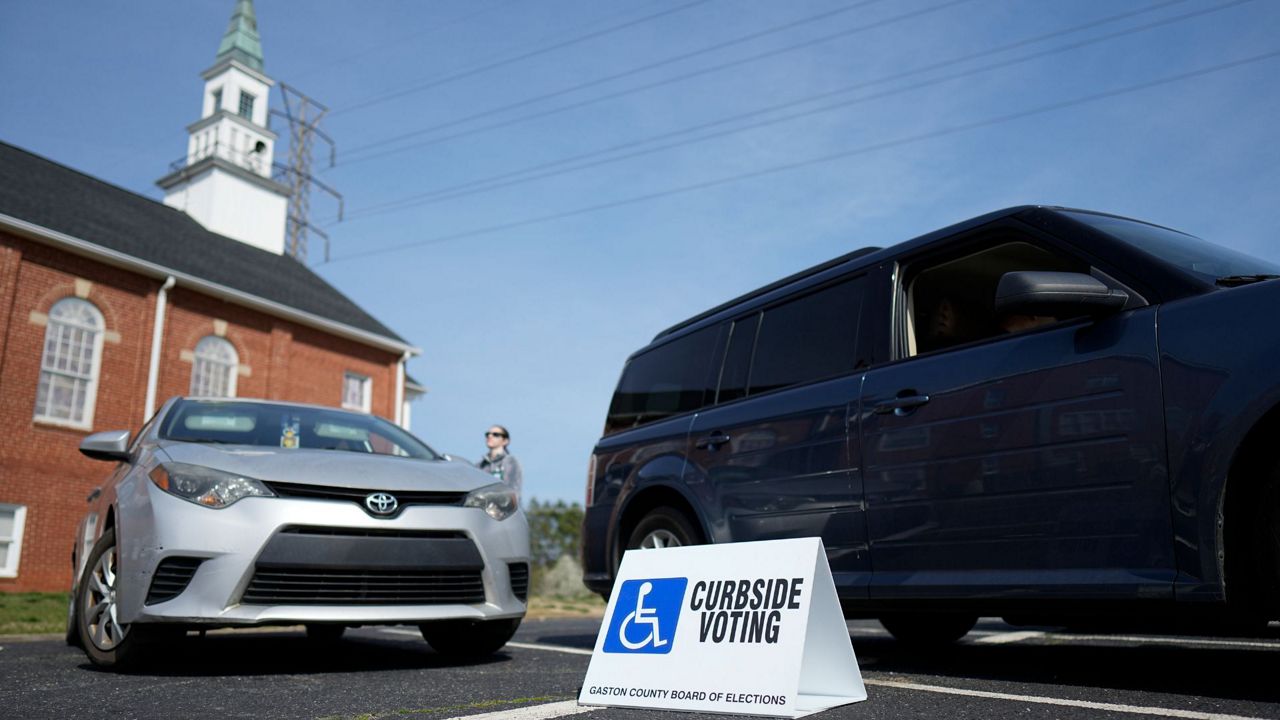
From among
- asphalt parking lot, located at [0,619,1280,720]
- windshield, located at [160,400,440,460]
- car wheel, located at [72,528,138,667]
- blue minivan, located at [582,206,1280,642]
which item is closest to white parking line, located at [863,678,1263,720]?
asphalt parking lot, located at [0,619,1280,720]

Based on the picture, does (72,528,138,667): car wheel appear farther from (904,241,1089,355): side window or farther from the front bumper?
(904,241,1089,355): side window

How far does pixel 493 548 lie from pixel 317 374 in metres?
21.0

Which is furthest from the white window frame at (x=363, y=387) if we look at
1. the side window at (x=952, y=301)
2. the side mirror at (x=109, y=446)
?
the side window at (x=952, y=301)

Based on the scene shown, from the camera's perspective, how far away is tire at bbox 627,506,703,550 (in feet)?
17.4

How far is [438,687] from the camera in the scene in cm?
408

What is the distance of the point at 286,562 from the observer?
4406mm

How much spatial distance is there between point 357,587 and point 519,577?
980 mm

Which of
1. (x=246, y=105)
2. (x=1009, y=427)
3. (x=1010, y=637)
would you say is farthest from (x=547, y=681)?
(x=246, y=105)

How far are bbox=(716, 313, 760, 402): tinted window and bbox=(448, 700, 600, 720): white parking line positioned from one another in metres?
2.26

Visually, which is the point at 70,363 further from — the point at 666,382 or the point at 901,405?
the point at 901,405

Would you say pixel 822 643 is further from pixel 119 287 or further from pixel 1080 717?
pixel 119 287

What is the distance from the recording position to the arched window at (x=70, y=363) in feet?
61.4

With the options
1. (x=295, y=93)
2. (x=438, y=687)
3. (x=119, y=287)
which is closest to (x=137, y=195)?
(x=119, y=287)

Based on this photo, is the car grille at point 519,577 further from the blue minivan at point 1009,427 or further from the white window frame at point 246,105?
the white window frame at point 246,105
